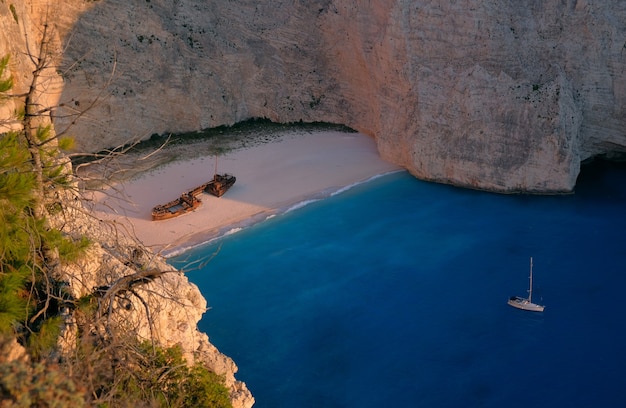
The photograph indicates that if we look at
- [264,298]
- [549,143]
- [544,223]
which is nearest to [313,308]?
[264,298]

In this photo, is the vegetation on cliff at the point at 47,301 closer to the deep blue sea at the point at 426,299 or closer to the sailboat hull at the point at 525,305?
the deep blue sea at the point at 426,299

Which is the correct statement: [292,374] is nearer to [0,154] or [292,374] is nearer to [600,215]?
[0,154]

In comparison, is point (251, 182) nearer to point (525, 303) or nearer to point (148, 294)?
point (525, 303)

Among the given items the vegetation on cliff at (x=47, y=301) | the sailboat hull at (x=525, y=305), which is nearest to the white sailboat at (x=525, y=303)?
the sailboat hull at (x=525, y=305)

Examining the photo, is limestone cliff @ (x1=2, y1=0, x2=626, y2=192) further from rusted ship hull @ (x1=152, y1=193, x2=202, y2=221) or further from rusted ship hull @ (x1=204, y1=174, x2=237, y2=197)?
rusted ship hull @ (x1=152, y1=193, x2=202, y2=221)

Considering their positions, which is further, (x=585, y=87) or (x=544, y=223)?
(x=585, y=87)
